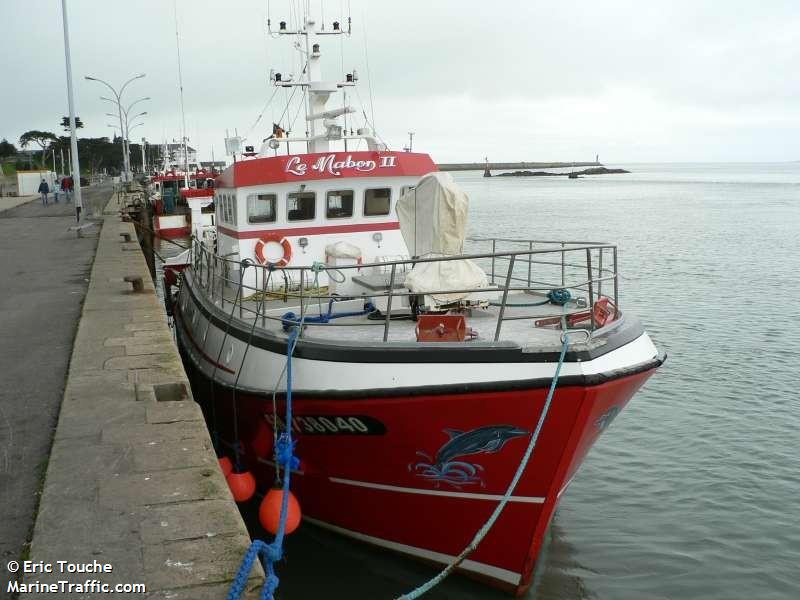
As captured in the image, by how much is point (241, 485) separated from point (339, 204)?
3.83 metres

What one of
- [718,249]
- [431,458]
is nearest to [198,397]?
[431,458]

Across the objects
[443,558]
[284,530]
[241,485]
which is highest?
[284,530]

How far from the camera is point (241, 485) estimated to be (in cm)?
733

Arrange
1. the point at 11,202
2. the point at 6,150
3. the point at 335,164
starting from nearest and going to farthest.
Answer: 1. the point at 335,164
2. the point at 11,202
3. the point at 6,150

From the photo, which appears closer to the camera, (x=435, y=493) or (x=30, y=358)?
(x=435, y=493)

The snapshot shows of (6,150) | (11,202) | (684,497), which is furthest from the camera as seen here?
(6,150)

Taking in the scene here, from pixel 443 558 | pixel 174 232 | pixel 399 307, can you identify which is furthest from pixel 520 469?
pixel 174 232

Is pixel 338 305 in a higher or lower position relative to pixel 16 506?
higher

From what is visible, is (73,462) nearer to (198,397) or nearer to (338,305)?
(338,305)

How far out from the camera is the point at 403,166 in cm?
958

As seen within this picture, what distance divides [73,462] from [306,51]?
7.57m

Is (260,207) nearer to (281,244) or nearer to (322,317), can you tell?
(281,244)

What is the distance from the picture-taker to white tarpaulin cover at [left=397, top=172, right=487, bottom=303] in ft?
21.6

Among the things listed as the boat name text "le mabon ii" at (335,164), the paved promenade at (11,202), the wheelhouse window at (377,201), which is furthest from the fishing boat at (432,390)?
the paved promenade at (11,202)
